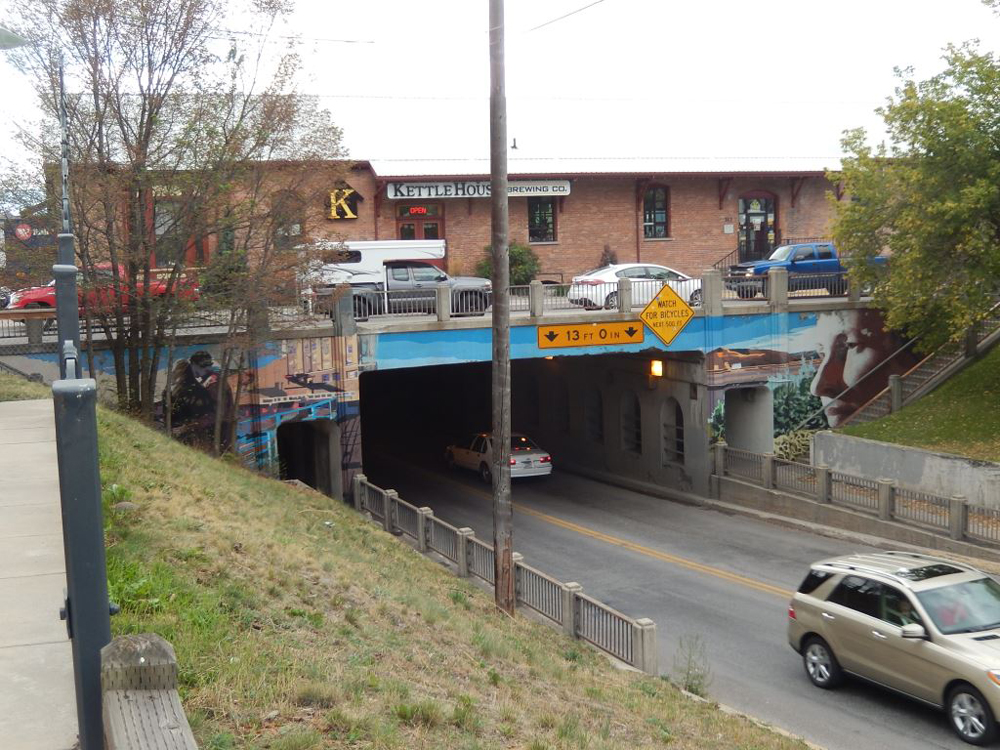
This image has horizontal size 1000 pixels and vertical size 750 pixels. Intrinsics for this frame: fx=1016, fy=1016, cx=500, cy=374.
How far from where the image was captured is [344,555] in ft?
46.6

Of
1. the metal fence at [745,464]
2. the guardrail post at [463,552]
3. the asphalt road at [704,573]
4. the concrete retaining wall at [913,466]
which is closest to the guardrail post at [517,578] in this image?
the guardrail post at [463,552]

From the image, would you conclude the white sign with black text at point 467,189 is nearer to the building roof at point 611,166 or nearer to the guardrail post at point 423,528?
the building roof at point 611,166

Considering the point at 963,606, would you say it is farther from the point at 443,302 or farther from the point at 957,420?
the point at 443,302

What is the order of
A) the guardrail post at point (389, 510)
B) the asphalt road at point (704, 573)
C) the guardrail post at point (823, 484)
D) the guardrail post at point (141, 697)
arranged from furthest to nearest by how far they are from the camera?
1. the guardrail post at point (823, 484)
2. the guardrail post at point (389, 510)
3. the asphalt road at point (704, 573)
4. the guardrail post at point (141, 697)

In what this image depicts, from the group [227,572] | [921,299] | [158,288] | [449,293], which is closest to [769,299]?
[921,299]

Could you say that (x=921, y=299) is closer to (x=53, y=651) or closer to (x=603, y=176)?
(x=603, y=176)

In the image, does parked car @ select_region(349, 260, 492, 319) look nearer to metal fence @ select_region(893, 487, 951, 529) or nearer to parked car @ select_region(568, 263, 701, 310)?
parked car @ select_region(568, 263, 701, 310)

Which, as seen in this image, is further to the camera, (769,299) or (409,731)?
(769,299)

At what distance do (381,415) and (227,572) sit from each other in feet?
124

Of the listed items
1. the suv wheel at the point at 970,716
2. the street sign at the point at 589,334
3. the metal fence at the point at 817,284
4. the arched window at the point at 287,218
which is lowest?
the suv wheel at the point at 970,716

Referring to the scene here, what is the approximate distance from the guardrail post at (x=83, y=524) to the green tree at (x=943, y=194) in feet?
76.2

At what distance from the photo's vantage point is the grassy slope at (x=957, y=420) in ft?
83.0

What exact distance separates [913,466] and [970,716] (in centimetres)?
1426

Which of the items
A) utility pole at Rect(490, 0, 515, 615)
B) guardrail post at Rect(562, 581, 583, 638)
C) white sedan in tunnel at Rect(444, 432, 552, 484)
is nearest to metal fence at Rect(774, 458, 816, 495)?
white sedan in tunnel at Rect(444, 432, 552, 484)
